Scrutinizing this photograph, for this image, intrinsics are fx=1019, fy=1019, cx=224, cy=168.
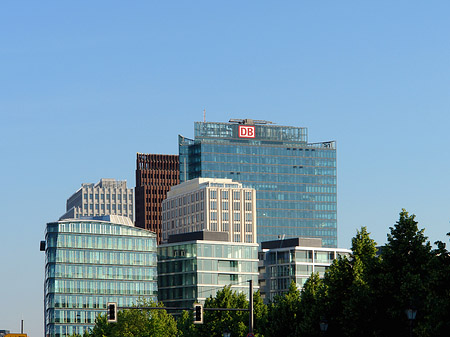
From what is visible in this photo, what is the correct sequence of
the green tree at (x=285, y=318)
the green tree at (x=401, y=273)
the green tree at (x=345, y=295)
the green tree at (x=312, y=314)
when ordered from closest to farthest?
the green tree at (x=401, y=273) → the green tree at (x=345, y=295) → the green tree at (x=312, y=314) → the green tree at (x=285, y=318)

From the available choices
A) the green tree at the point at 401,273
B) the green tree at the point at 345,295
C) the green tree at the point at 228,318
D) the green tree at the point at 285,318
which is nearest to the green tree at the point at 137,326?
the green tree at the point at 228,318

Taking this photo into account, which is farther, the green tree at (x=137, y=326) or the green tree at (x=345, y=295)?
the green tree at (x=137, y=326)

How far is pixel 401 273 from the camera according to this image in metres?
70.7

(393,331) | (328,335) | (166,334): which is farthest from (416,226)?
(166,334)

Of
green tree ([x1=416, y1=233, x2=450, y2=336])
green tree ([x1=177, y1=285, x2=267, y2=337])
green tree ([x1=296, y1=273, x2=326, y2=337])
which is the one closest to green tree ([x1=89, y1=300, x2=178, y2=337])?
green tree ([x1=177, y1=285, x2=267, y2=337])

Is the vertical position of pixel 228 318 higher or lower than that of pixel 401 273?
lower

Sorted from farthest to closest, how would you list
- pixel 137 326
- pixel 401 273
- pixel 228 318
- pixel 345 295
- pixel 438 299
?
→ pixel 137 326 < pixel 228 318 < pixel 345 295 < pixel 401 273 < pixel 438 299

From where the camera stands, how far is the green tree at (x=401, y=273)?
6881 centimetres

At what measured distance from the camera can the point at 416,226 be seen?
71688mm

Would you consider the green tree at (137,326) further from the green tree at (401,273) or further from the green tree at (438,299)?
the green tree at (438,299)

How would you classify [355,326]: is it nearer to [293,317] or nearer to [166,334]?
[293,317]

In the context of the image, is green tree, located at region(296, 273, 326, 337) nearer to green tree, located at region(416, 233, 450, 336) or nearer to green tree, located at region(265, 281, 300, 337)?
green tree, located at region(265, 281, 300, 337)

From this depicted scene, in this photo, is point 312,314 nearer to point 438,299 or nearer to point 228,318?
point 438,299

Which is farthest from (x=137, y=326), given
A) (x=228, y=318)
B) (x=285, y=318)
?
(x=285, y=318)
